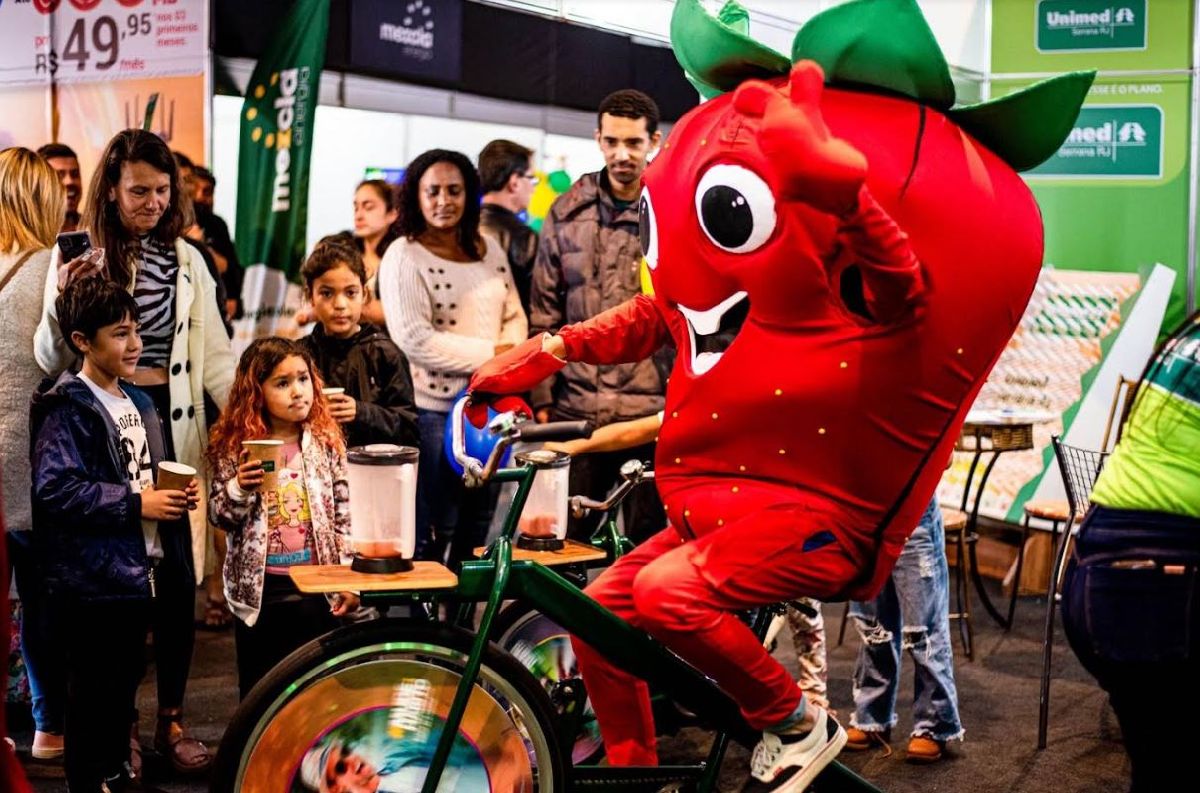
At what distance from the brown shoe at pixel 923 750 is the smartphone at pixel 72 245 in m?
2.59

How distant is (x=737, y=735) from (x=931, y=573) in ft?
3.93

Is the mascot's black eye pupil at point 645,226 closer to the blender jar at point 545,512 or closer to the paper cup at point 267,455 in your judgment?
the blender jar at point 545,512

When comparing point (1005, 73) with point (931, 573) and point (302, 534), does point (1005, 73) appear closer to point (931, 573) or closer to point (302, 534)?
point (931, 573)

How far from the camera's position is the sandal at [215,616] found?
519 cm

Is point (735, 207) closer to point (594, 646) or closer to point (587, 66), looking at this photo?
point (594, 646)

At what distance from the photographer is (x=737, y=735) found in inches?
112

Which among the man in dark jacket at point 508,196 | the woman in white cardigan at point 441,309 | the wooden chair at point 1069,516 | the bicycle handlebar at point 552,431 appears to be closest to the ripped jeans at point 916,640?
the wooden chair at point 1069,516

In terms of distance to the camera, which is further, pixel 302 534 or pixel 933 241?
pixel 302 534

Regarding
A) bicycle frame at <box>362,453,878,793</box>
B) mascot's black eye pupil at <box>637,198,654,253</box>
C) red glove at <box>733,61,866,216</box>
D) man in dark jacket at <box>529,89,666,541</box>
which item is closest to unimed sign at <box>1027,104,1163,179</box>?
man in dark jacket at <box>529,89,666,541</box>

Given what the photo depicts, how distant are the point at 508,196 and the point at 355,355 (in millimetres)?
1377

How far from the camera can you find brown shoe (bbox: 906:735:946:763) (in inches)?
153

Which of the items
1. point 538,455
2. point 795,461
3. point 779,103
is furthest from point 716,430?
point 779,103

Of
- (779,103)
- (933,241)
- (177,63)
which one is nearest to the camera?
(779,103)

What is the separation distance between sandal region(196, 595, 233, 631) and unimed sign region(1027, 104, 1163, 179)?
4.11 metres
